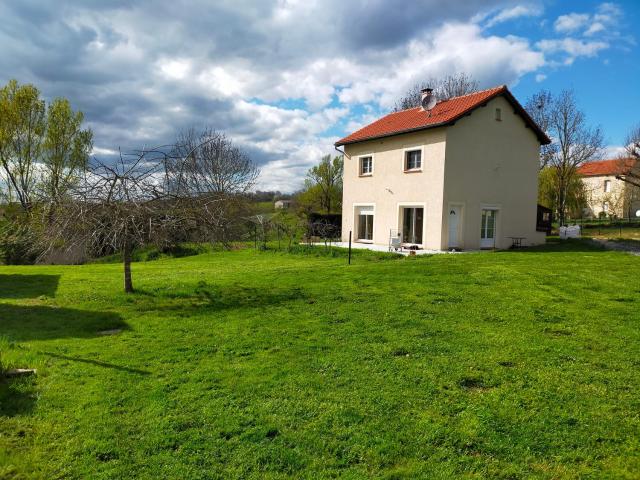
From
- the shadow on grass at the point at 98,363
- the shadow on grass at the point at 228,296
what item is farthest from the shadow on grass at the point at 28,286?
the shadow on grass at the point at 98,363

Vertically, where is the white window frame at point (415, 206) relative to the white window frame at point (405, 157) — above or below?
below

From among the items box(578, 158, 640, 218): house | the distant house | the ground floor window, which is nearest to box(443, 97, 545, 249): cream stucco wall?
the ground floor window

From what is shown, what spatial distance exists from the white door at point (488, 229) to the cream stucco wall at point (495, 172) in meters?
0.24

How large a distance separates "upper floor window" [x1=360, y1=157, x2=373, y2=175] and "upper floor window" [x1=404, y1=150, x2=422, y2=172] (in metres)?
2.51

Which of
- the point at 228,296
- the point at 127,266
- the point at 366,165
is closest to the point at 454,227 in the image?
the point at 366,165

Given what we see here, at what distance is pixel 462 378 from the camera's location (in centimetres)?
513

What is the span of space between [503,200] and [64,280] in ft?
64.4

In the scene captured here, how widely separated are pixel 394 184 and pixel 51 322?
17153 mm

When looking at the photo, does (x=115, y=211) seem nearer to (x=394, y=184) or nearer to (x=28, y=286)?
(x=28, y=286)

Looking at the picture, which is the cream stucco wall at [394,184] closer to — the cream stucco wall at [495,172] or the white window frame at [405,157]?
the white window frame at [405,157]

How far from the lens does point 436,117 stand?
2067cm

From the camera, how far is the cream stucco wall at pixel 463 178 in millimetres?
20062

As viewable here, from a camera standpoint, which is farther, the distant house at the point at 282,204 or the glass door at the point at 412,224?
the distant house at the point at 282,204

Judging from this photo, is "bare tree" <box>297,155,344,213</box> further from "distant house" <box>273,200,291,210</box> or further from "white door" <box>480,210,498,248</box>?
"white door" <box>480,210,498,248</box>
